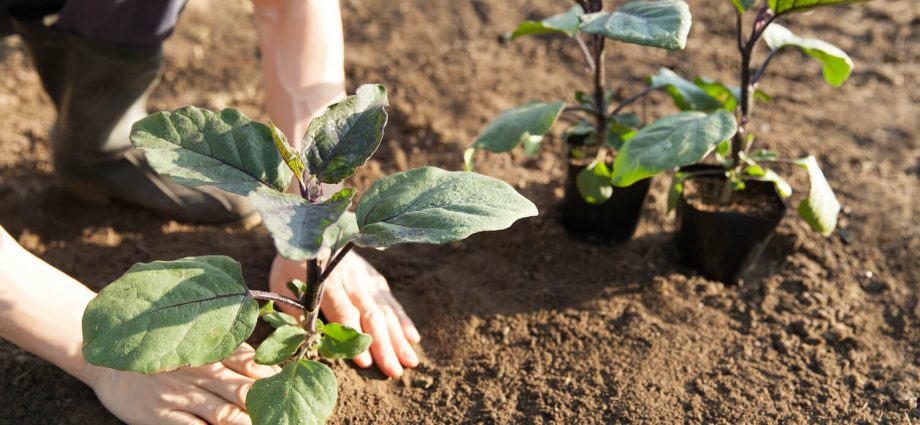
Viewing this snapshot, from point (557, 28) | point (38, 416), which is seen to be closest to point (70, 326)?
point (38, 416)

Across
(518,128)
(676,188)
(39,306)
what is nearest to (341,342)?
(39,306)

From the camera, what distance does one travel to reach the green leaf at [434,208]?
128cm

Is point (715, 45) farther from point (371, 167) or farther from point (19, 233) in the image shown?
point (19, 233)

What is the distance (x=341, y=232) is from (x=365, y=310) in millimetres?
526

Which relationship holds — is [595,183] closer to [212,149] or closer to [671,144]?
[671,144]

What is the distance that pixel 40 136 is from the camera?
8.62ft

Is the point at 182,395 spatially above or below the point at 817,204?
below

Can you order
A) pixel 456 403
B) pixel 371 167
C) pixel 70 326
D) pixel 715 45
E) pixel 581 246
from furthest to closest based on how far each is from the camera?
pixel 715 45
pixel 371 167
pixel 581 246
pixel 456 403
pixel 70 326

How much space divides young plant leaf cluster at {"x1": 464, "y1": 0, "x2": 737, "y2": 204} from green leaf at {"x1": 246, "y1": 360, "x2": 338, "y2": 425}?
63 cm

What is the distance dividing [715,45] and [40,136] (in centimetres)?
245

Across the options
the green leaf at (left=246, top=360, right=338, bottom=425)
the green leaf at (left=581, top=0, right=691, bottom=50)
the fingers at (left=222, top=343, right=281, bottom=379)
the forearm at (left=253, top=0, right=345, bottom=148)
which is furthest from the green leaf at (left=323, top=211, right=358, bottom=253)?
the green leaf at (left=581, top=0, right=691, bottom=50)

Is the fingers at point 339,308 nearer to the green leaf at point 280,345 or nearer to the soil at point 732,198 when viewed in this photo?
the green leaf at point 280,345

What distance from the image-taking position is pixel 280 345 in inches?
57.4

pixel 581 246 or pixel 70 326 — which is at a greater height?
pixel 70 326
